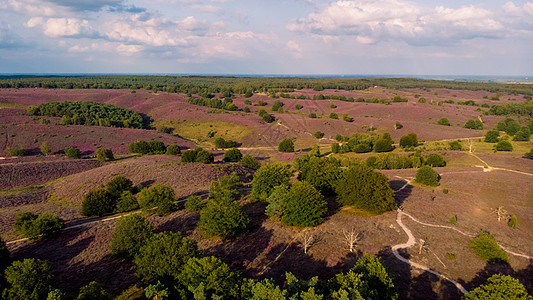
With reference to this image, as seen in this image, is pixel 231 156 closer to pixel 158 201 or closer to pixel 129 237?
pixel 158 201

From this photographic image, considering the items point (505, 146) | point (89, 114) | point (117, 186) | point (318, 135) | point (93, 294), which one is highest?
point (89, 114)

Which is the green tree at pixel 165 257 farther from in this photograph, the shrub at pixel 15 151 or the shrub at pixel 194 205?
the shrub at pixel 15 151

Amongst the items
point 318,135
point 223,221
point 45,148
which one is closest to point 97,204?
point 223,221

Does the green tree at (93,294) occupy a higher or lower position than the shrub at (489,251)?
higher

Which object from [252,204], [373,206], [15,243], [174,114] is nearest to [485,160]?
[373,206]

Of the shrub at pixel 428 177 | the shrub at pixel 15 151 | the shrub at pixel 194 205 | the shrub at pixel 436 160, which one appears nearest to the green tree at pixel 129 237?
the shrub at pixel 194 205
